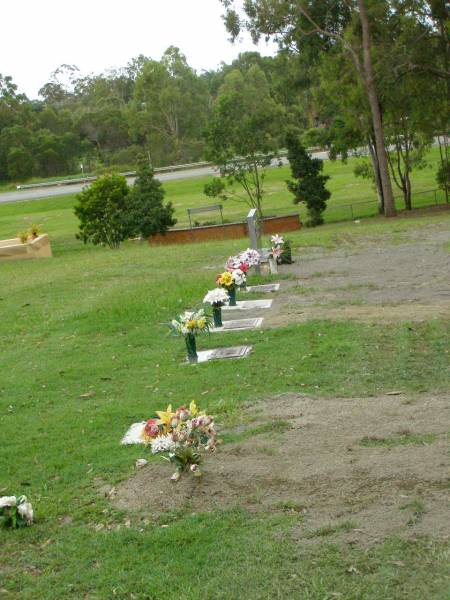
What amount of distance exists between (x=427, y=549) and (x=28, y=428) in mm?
4937

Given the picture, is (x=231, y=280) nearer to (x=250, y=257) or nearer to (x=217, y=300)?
(x=217, y=300)

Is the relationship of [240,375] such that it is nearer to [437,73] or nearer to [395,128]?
[437,73]

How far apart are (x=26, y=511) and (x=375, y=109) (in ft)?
90.5

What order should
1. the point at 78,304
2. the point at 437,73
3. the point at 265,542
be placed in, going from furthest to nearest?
the point at 437,73, the point at 78,304, the point at 265,542

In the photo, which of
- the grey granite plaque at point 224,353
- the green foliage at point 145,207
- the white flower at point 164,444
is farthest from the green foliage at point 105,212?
the white flower at point 164,444

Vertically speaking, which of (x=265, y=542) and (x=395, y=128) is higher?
(x=395, y=128)

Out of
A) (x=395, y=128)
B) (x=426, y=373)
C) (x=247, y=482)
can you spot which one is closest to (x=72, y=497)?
(x=247, y=482)

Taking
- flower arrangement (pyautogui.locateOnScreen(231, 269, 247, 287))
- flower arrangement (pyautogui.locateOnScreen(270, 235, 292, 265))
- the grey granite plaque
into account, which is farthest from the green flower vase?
flower arrangement (pyautogui.locateOnScreen(270, 235, 292, 265))

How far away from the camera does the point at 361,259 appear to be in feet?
61.9

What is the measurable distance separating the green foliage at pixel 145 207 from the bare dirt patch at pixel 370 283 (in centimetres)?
1088

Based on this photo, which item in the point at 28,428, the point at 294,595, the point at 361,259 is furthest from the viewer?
the point at 361,259

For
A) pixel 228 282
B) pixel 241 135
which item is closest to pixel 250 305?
pixel 228 282

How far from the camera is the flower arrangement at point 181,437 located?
A: 21.7 feet

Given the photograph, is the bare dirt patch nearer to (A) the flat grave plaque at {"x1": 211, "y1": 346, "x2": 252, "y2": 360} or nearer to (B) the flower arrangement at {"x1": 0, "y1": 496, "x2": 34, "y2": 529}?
(A) the flat grave plaque at {"x1": 211, "y1": 346, "x2": 252, "y2": 360}
